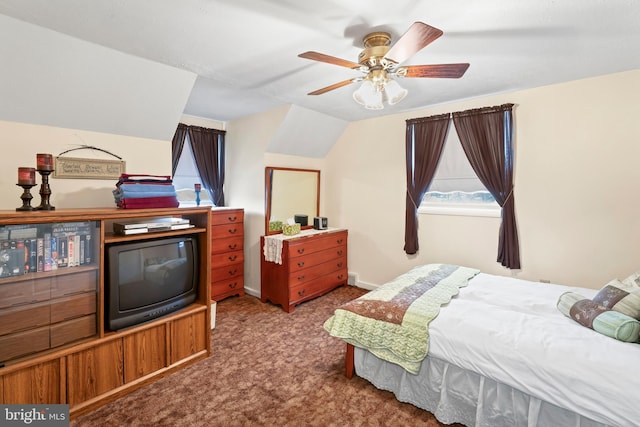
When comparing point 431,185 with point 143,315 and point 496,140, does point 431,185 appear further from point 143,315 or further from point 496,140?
point 143,315

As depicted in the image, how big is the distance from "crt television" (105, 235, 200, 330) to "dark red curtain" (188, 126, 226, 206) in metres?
1.80

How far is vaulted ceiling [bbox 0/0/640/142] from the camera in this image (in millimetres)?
1630

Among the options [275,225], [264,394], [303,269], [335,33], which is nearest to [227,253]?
[275,225]

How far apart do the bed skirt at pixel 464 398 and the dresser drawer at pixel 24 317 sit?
2141 mm

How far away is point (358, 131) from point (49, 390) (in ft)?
13.0

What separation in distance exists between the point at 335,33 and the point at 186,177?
2891 millimetres

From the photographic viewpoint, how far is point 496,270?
3.23m

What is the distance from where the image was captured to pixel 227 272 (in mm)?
3857

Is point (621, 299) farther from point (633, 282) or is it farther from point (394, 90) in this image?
point (394, 90)

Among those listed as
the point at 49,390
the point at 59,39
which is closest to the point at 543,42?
the point at 59,39

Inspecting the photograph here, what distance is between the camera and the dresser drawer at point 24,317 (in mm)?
1693

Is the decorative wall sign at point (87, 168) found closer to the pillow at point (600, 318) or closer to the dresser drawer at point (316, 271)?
the dresser drawer at point (316, 271)

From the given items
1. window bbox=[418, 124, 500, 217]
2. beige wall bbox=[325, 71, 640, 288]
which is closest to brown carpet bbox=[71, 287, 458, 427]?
beige wall bbox=[325, 71, 640, 288]

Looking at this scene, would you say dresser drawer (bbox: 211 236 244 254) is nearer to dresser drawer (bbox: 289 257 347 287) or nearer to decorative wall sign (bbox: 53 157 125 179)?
dresser drawer (bbox: 289 257 347 287)
